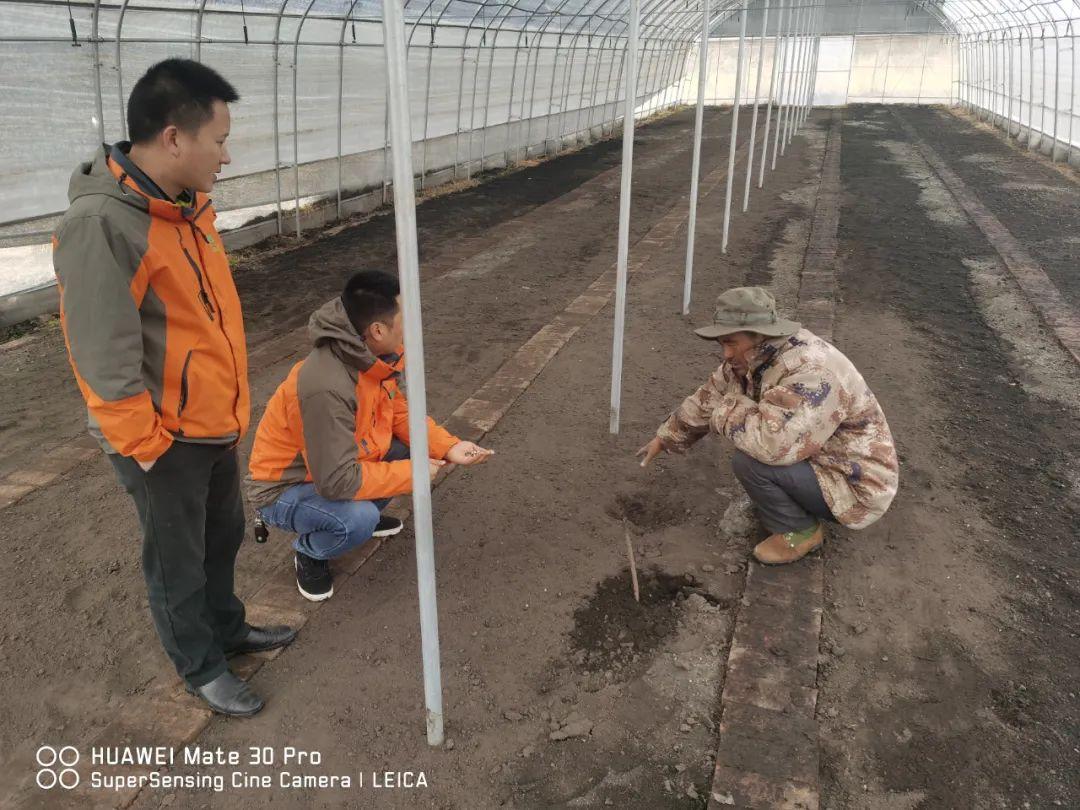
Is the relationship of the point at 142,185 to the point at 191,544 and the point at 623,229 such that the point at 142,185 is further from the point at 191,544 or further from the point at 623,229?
the point at 623,229

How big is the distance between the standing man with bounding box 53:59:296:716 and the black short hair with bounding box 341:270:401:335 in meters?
0.39

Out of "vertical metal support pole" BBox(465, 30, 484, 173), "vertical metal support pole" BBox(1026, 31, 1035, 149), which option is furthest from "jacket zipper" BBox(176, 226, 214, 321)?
"vertical metal support pole" BBox(1026, 31, 1035, 149)

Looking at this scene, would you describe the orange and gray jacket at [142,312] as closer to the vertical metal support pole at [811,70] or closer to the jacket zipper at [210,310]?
the jacket zipper at [210,310]

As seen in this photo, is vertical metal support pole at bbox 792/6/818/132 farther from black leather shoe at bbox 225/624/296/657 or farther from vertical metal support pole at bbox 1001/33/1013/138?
black leather shoe at bbox 225/624/296/657

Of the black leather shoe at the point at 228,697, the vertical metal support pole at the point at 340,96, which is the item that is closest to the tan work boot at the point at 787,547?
the black leather shoe at the point at 228,697

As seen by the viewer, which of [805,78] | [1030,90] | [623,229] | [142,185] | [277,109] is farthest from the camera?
[805,78]

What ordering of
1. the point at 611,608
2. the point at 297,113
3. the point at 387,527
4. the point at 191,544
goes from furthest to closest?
the point at 297,113 < the point at 387,527 < the point at 611,608 < the point at 191,544

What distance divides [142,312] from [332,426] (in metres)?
0.75

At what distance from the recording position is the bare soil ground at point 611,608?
7.91 feet

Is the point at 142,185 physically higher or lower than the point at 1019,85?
lower

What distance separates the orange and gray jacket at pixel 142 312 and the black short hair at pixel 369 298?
0.45m

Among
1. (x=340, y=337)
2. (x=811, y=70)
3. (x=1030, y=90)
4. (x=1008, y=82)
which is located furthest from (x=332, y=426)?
(x=811, y=70)

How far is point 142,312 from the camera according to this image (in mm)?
2045

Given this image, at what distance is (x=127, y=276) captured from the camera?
194 cm
